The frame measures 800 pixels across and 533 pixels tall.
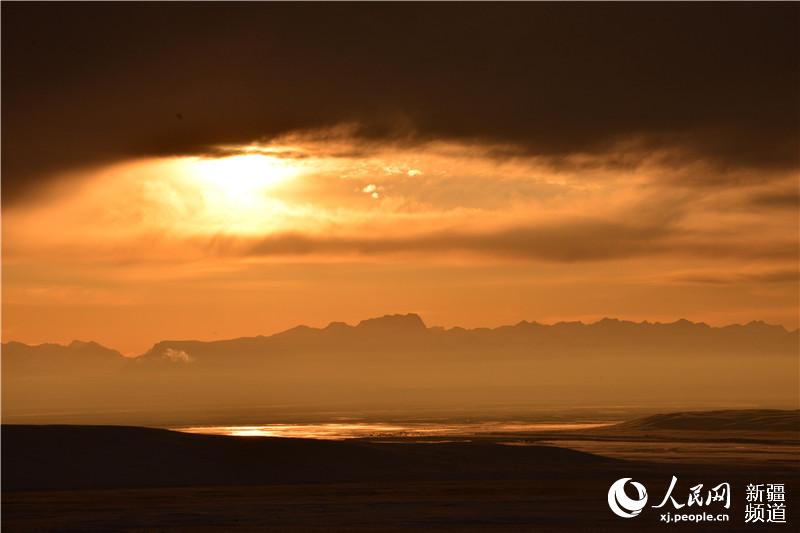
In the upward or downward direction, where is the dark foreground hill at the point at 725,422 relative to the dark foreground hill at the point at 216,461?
upward

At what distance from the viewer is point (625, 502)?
4606 cm

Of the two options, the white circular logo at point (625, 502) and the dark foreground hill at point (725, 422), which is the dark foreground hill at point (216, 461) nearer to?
the white circular logo at point (625, 502)

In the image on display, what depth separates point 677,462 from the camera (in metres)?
65.2

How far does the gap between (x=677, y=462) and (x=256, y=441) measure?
936 inches

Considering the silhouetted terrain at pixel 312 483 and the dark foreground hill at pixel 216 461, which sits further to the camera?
the dark foreground hill at pixel 216 461

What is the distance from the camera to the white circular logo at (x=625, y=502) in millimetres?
44156

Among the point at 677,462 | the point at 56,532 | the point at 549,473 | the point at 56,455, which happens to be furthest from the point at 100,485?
the point at 677,462

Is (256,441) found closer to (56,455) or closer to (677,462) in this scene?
(56,455)

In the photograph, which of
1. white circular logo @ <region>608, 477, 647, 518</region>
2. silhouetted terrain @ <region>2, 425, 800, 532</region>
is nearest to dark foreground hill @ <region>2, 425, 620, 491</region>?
silhouetted terrain @ <region>2, 425, 800, 532</region>

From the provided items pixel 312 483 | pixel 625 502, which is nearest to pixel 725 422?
pixel 312 483

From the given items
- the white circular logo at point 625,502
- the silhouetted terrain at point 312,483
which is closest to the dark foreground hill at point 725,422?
the silhouetted terrain at point 312,483

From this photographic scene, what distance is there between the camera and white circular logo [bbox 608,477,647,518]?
145 ft

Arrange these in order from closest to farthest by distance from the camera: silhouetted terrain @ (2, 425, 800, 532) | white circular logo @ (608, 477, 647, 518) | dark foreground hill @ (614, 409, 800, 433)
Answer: silhouetted terrain @ (2, 425, 800, 532)
white circular logo @ (608, 477, 647, 518)
dark foreground hill @ (614, 409, 800, 433)

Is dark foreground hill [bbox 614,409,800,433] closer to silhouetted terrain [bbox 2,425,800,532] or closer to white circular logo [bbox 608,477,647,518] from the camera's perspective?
silhouetted terrain [bbox 2,425,800,532]
